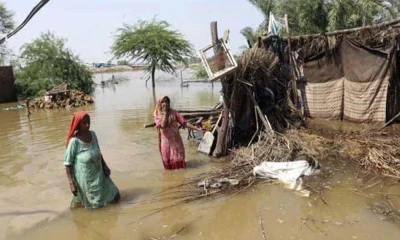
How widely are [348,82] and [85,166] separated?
24.4 feet

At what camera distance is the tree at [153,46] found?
2797 centimetres

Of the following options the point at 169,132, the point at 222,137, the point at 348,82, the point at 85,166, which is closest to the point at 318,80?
the point at 348,82

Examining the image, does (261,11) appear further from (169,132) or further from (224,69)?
(169,132)

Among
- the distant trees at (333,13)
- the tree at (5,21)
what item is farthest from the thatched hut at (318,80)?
the tree at (5,21)

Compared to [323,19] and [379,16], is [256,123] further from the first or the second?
[379,16]

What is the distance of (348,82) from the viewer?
32.0ft

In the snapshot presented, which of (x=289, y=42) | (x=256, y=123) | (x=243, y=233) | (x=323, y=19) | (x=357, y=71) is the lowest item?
(x=243, y=233)

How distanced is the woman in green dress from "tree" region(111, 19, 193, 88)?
23185 mm

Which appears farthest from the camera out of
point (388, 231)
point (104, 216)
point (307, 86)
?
point (307, 86)

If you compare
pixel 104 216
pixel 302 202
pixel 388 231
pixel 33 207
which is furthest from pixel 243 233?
pixel 33 207

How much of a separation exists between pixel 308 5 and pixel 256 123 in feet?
44.8

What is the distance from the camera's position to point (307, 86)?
34.6ft

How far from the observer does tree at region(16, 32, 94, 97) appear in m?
24.6

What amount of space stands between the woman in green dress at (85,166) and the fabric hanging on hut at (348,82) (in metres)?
6.94
